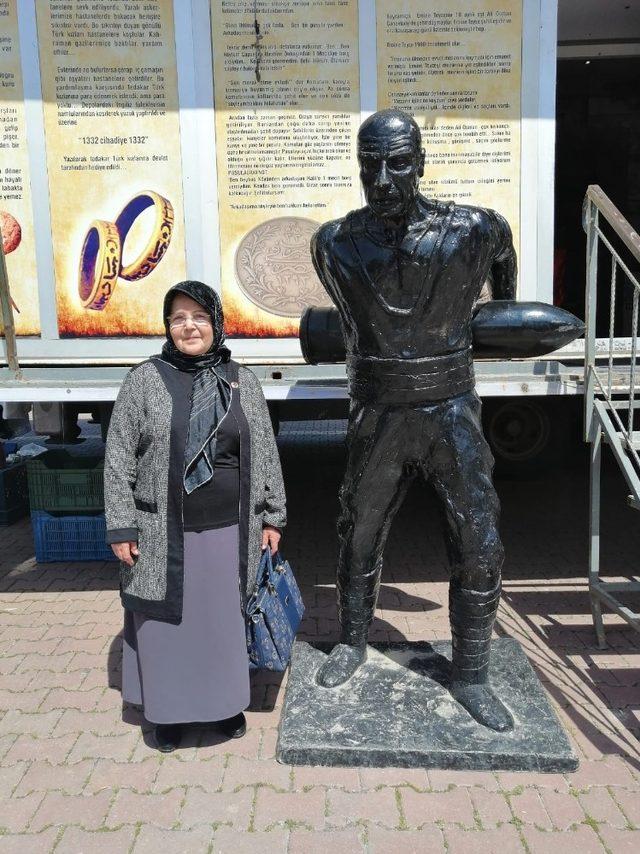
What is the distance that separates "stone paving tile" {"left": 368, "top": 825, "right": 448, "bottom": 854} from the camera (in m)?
2.22

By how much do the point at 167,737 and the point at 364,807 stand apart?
0.82 meters

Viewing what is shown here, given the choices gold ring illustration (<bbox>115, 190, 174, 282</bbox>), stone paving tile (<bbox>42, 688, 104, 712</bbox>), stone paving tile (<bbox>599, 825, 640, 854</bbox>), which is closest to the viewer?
stone paving tile (<bbox>599, 825, 640, 854</bbox>)

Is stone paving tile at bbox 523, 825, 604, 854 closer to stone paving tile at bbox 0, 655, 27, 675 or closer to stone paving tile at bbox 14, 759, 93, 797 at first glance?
stone paving tile at bbox 14, 759, 93, 797

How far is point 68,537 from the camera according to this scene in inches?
191

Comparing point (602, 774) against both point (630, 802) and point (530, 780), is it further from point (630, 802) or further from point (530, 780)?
point (530, 780)

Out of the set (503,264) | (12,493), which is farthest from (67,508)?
(503,264)

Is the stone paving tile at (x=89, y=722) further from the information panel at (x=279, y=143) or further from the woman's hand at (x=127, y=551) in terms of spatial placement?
the information panel at (x=279, y=143)

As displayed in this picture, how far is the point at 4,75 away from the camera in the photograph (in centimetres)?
394

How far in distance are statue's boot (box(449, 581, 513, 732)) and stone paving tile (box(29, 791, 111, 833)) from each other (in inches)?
52.9

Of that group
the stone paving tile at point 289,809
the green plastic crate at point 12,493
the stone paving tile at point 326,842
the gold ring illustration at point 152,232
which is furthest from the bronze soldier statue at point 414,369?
the green plastic crate at point 12,493

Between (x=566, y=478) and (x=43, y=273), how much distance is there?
5.00m

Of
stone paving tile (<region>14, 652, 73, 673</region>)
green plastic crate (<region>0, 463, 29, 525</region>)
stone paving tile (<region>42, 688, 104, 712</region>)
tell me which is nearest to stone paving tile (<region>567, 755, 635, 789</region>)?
stone paving tile (<region>42, 688, 104, 712</region>)

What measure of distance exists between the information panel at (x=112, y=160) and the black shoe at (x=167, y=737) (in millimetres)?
2265

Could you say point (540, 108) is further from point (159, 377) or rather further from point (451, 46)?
point (159, 377)
